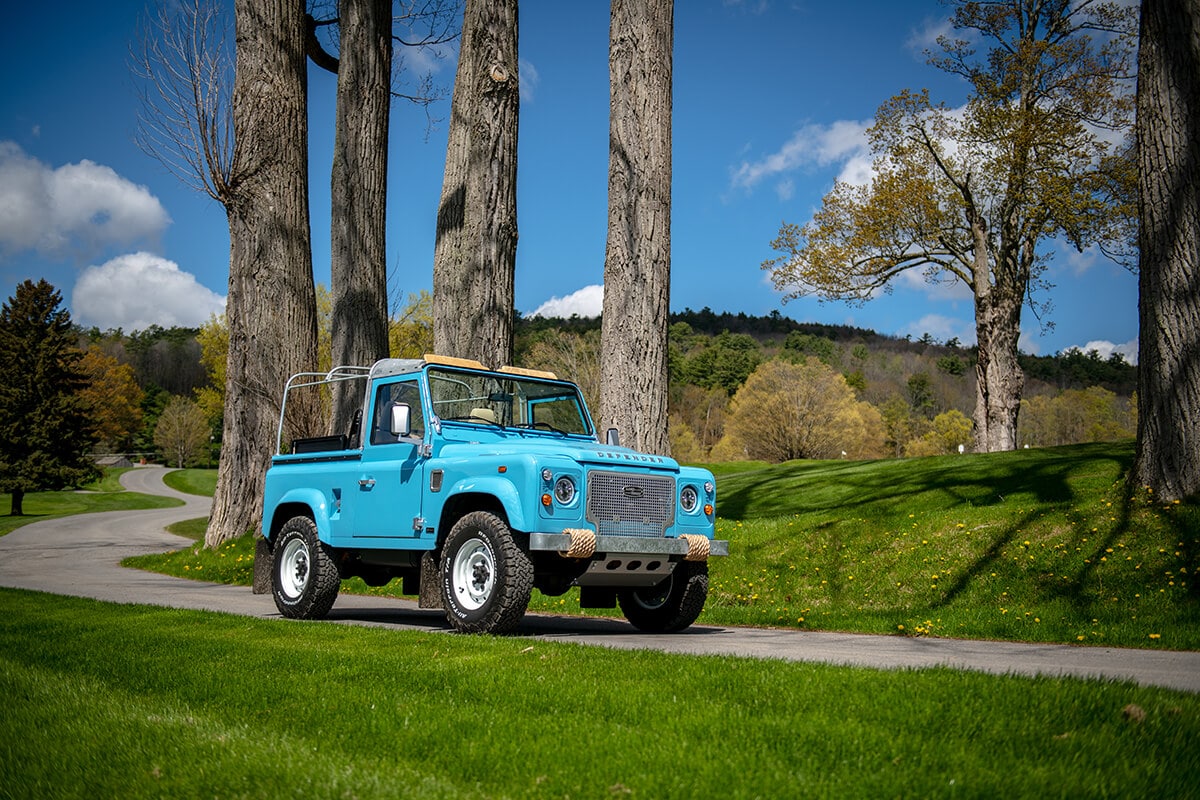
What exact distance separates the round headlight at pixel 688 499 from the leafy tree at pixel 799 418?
52183 mm

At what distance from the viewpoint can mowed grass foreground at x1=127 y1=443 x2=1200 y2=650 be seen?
31.3ft

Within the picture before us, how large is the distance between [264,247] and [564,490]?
1054 cm

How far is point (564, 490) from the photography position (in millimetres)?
8375

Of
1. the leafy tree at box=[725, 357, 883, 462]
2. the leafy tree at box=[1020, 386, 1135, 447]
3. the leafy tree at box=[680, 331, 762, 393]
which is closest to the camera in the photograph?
the leafy tree at box=[725, 357, 883, 462]

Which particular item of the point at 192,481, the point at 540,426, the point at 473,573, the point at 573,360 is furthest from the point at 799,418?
the point at 473,573

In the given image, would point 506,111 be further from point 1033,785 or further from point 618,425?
point 1033,785

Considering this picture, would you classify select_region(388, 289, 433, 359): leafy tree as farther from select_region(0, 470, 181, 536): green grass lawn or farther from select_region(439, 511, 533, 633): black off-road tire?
select_region(439, 511, 533, 633): black off-road tire

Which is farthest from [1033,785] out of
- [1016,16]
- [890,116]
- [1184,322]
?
[1016,16]

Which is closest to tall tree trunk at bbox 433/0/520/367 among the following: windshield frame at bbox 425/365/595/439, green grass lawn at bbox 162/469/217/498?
windshield frame at bbox 425/365/595/439

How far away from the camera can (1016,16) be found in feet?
99.3

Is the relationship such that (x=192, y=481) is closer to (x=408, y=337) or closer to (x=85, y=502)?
(x=85, y=502)

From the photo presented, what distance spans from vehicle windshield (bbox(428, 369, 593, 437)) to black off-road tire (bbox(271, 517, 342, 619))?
2053 millimetres

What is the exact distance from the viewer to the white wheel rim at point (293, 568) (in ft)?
34.9

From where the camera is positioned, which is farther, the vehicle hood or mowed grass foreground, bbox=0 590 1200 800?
the vehicle hood
